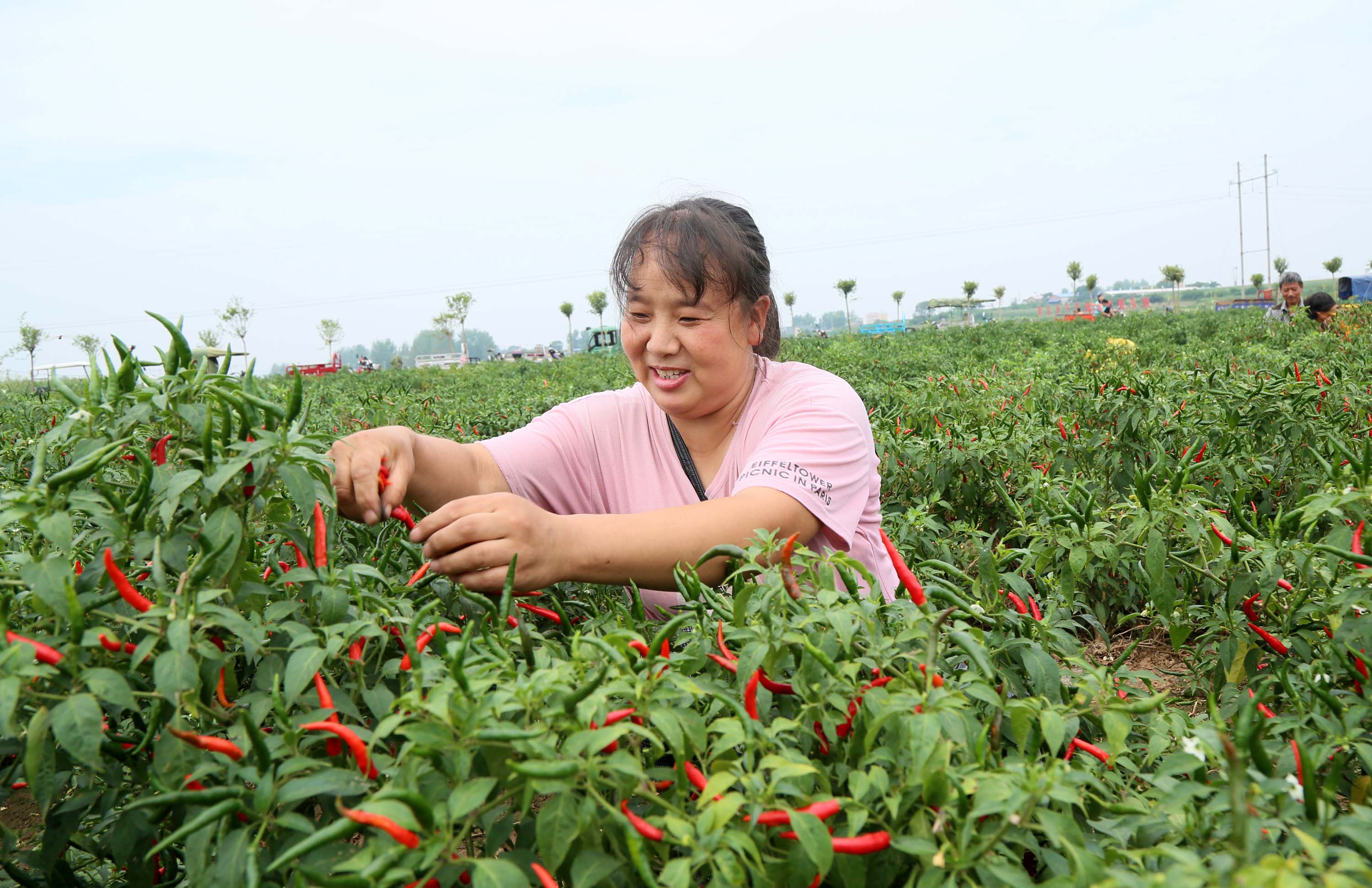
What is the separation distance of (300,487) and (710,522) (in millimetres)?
776

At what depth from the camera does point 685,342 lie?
2.13 meters

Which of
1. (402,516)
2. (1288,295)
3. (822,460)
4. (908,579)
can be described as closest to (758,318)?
(822,460)

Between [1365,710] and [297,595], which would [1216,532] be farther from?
[297,595]

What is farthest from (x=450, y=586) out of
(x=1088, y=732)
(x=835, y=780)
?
(x=1088, y=732)

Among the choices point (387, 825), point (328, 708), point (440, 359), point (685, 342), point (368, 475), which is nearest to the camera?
point (387, 825)

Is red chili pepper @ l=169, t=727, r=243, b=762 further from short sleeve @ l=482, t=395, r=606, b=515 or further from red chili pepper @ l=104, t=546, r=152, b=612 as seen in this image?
short sleeve @ l=482, t=395, r=606, b=515

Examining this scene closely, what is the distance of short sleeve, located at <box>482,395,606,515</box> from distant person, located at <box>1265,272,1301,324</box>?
10045 millimetres

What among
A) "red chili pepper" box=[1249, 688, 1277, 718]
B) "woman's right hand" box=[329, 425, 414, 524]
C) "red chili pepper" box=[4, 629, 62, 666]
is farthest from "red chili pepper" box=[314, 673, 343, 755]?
"red chili pepper" box=[1249, 688, 1277, 718]

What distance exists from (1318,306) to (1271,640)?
904 cm

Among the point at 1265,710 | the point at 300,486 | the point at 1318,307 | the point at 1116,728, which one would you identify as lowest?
the point at 1265,710

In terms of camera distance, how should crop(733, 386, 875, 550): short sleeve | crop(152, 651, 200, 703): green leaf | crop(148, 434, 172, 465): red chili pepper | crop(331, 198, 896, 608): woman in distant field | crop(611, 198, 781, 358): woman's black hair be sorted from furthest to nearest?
crop(611, 198, 781, 358): woman's black hair, crop(733, 386, 875, 550): short sleeve, crop(331, 198, 896, 608): woman in distant field, crop(148, 434, 172, 465): red chili pepper, crop(152, 651, 200, 703): green leaf

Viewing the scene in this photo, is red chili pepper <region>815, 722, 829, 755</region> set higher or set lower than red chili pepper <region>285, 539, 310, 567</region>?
lower

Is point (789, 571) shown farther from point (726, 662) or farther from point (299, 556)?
point (299, 556)

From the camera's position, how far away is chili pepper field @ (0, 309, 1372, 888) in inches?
33.9
